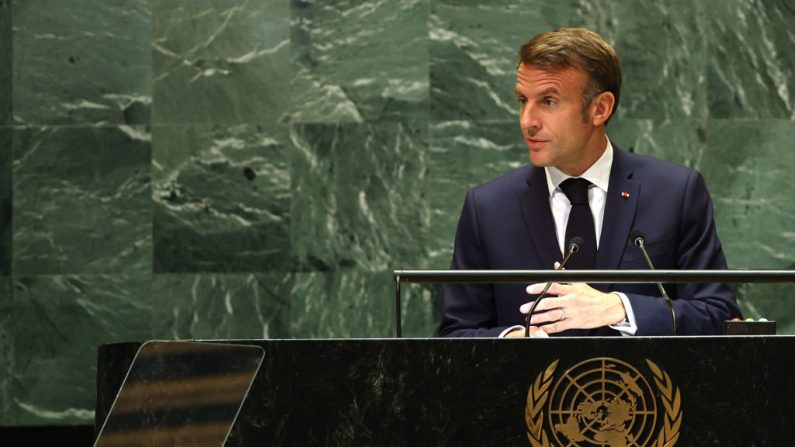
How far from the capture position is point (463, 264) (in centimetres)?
391

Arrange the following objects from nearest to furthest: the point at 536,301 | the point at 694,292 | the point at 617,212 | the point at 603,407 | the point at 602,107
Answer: the point at 603,407 < the point at 536,301 < the point at 694,292 < the point at 617,212 < the point at 602,107

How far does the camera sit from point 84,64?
5.90 m

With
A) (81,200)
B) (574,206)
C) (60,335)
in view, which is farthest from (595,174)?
(60,335)


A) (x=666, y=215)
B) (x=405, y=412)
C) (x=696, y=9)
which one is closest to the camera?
(x=405, y=412)

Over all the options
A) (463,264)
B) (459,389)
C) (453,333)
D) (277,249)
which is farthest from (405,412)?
(277,249)

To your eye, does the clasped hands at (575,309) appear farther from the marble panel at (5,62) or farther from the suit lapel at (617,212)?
the marble panel at (5,62)

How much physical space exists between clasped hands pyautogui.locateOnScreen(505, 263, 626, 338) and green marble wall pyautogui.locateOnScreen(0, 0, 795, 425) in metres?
2.51

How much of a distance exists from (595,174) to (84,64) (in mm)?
3007

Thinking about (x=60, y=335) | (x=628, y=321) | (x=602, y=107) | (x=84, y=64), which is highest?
(x=84, y=64)

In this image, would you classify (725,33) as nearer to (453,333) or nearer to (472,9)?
(472,9)

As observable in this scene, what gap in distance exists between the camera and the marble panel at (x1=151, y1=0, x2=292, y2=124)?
5.85 meters

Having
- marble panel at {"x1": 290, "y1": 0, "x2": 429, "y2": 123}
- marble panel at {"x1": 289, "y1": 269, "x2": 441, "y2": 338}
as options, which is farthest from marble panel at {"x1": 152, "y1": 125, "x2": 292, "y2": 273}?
marble panel at {"x1": 290, "y1": 0, "x2": 429, "y2": 123}

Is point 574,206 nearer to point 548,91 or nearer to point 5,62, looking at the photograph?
point 548,91

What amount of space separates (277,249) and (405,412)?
3.43m
